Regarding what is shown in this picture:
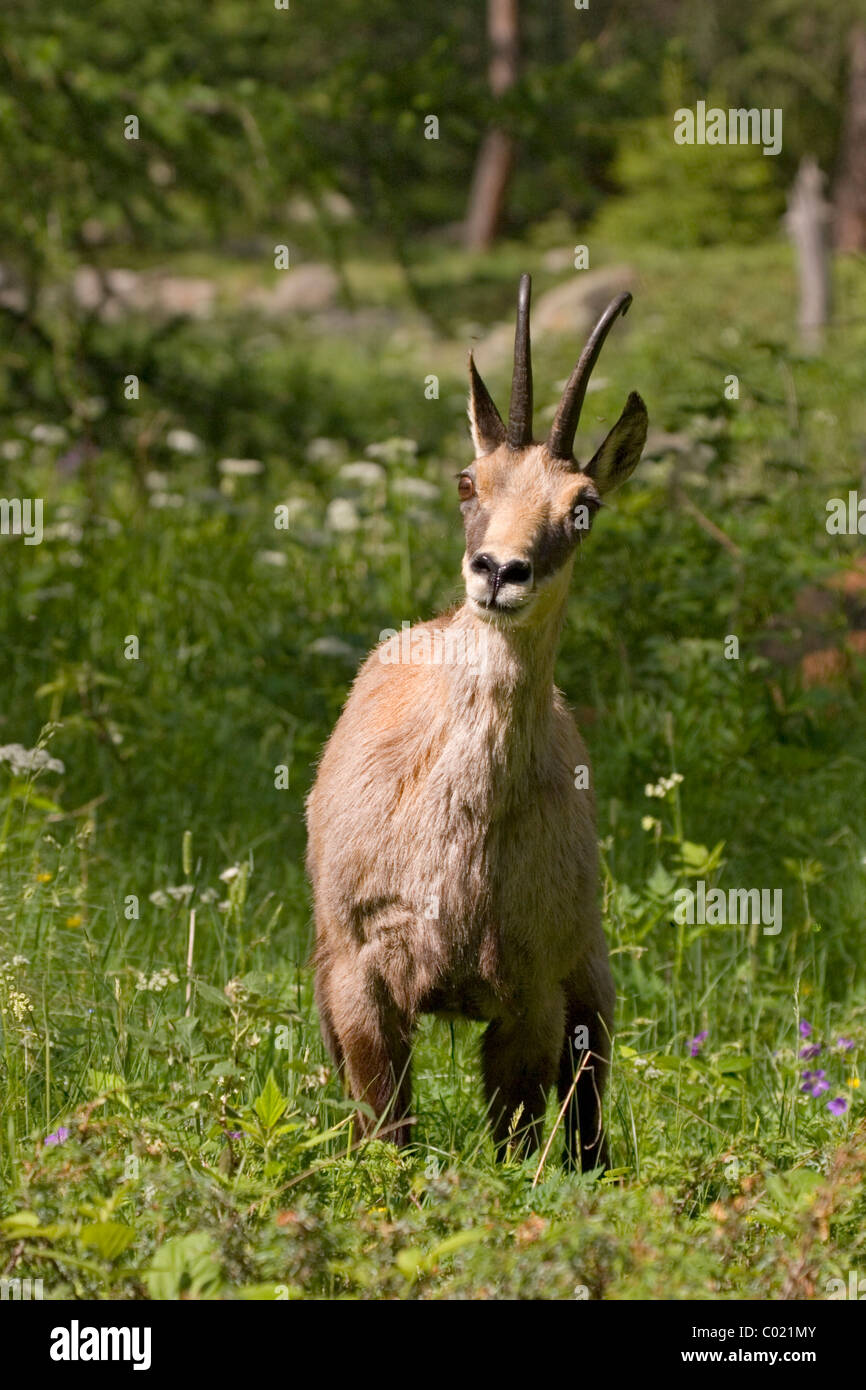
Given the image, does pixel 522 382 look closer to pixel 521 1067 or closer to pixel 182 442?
pixel 521 1067

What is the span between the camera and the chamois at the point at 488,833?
4598 mm

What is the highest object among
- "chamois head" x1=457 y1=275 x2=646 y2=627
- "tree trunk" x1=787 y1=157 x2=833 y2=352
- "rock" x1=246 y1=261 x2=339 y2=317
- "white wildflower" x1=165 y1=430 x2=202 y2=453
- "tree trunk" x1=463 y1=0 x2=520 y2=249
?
"tree trunk" x1=463 y1=0 x2=520 y2=249

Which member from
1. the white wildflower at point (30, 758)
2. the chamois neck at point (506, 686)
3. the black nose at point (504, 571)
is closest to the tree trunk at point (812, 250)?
the white wildflower at point (30, 758)

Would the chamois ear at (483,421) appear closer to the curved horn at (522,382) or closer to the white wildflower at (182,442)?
the curved horn at (522,382)

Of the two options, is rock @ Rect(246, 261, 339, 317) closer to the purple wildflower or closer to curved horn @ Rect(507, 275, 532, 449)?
curved horn @ Rect(507, 275, 532, 449)

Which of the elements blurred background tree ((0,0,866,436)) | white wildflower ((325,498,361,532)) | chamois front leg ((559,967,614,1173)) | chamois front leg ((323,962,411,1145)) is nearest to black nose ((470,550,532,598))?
chamois front leg ((323,962,411,1145))

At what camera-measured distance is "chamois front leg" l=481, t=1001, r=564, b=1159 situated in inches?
188

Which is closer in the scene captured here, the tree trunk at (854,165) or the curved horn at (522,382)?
the curved horn at (522,382)

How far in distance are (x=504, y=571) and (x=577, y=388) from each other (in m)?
0.63

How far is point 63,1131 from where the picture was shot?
13.3ft

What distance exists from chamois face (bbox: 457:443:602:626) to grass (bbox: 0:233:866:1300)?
1192mm

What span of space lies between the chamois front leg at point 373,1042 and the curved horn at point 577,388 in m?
1.57

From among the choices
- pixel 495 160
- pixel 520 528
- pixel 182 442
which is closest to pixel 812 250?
pixel 495 160

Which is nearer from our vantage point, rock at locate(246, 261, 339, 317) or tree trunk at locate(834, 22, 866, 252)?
tree trunk at locate(834, 22, 866, 252)
